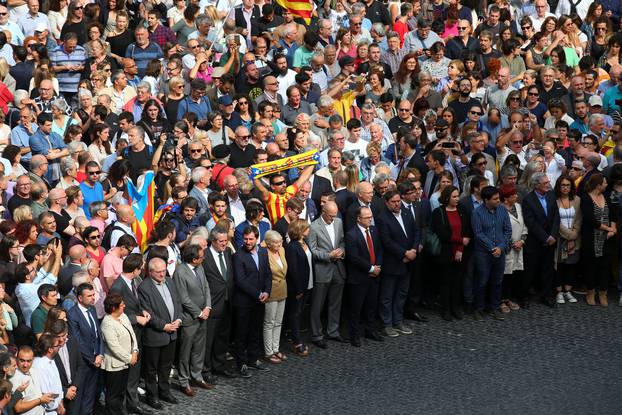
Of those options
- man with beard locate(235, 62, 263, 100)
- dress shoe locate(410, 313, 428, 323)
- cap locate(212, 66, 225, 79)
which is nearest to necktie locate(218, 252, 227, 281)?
dress shoe locate(410, 313, 428, 323)

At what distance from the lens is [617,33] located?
75.4 ft

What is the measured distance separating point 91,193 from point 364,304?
3.48 metres

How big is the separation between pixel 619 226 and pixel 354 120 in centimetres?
365

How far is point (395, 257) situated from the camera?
16625 mm

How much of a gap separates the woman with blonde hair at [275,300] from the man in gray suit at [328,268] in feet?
1.78

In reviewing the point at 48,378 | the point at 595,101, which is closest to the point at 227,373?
the point at 48,378

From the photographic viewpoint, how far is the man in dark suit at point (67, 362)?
42.8ft

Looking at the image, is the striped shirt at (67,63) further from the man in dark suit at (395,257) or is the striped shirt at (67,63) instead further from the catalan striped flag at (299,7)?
the man in dark suit at (395,257)

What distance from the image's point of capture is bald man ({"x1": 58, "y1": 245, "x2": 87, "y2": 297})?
14344 mm

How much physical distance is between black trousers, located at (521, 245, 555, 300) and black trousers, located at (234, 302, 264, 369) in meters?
3.80

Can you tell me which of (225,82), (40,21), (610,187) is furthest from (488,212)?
(40,21)

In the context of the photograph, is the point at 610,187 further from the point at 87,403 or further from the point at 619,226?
the point at 87,403

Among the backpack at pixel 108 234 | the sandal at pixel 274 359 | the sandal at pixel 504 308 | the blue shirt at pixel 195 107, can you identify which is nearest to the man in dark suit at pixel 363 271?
the sandal at pixel 274 359

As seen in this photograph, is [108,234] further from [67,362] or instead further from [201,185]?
[67,362]
